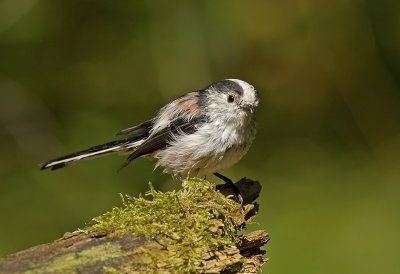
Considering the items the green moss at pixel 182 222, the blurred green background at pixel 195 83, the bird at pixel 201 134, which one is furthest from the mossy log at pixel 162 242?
the blurred green background at pixel 195 83

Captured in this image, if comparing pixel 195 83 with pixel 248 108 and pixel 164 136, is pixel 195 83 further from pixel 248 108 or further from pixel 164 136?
pixel 248 108

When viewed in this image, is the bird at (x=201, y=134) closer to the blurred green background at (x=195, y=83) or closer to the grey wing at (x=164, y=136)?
the grey wing at (x=164, y=136)

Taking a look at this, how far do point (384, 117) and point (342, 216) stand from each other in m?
1.56

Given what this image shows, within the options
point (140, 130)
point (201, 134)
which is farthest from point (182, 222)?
point (140, 130)

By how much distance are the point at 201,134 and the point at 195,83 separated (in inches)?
103

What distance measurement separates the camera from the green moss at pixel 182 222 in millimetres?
2893

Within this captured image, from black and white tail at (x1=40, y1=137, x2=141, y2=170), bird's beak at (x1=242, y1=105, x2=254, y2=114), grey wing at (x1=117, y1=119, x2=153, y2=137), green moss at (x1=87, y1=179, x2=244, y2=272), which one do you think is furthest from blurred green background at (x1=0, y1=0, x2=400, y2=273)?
green moss at (x1=87, y1=179, x2=244, y2=272)

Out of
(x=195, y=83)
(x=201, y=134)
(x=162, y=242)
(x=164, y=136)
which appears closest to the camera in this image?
(x=162, y=242)

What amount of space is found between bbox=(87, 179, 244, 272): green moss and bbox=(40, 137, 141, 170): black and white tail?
134cm

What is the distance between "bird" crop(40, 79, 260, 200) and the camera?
4320 millimetres

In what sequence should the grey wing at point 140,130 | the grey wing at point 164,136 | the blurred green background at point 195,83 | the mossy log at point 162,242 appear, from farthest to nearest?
the blurred green background at point 195,83 < the grey wing at point 140,130 < the grey wing at point 164,136 < the mossy log at point 162,242

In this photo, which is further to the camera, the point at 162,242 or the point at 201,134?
the point at 201,134

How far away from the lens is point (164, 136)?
4570mm

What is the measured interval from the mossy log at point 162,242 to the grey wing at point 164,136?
1.10m
